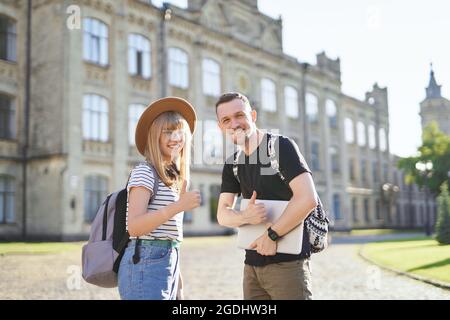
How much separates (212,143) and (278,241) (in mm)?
26147

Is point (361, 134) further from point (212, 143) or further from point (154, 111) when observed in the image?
point (154, 111)

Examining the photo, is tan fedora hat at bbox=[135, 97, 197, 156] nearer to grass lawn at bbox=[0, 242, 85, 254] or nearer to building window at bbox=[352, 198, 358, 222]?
grass lawn at bbox=[0, 242, 85, 254]

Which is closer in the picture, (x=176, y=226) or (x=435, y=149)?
(x=176, y=226)

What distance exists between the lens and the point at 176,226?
9.49 ft

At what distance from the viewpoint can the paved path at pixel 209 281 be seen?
7762mm

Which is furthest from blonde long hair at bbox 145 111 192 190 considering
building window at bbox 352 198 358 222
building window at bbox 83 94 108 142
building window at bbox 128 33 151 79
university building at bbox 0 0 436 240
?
building window at bbox 352 198 358 222

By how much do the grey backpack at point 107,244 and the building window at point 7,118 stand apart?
20.9m

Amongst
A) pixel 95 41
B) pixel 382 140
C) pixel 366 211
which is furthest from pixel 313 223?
pixel 382 140

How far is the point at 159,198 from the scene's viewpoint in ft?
9.37

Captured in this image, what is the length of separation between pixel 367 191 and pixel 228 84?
20.1m

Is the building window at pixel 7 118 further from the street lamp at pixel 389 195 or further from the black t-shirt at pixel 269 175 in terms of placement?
the street lamp at pixel 389 195

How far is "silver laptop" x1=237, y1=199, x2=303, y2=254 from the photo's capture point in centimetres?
271
